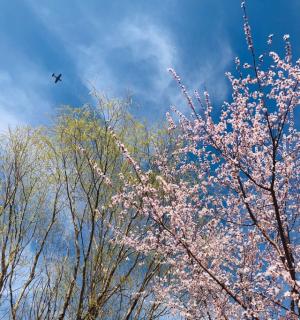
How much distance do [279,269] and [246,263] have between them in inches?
111

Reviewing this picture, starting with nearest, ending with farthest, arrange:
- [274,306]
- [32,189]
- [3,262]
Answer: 1. [274,306]
2. [3,262]
3. [32,189]

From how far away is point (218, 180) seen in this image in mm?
6559

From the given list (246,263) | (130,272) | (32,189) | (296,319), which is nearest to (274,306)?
(296,319)

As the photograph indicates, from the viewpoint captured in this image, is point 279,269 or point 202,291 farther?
point 202,291

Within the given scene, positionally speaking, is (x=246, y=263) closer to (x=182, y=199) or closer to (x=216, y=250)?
(x=216, y=250)

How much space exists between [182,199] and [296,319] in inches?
107

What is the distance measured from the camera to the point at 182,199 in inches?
280

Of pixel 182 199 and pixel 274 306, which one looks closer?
pixel 274 306

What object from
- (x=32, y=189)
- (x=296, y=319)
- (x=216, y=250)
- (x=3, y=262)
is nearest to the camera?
(x=296, y=319)

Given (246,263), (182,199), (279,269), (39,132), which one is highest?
(39,132)

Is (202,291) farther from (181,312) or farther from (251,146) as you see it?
(251,146)

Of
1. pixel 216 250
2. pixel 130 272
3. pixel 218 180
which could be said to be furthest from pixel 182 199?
pixel 130 272

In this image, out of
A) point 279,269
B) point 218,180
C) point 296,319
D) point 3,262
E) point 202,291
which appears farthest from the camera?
point 3,262

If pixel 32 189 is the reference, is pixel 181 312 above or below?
below
